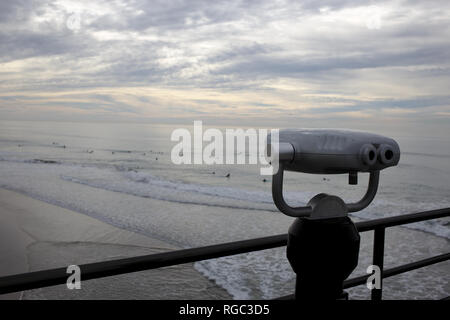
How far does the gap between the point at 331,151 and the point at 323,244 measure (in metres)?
0.27

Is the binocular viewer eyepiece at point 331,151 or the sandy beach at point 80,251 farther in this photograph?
the sandy beach at point 80,251

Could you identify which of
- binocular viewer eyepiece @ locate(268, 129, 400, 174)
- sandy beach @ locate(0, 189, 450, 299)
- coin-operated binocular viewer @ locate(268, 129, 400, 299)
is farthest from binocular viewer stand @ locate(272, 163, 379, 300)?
sandy beach @ locate(0, 189, 450, 299)

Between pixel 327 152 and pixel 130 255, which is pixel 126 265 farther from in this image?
pixel 130 255

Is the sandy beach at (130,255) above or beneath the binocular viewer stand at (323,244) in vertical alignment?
beneath

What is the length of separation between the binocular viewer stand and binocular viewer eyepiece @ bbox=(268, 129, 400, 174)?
10cm

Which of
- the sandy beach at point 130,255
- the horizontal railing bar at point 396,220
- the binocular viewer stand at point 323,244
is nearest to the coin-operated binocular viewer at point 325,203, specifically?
the binocular viewer stand at point 323,244

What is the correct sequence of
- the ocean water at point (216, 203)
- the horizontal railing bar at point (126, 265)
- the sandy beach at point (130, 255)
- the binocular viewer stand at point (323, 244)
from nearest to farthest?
the horizontal railing bar at point (126, 265), the binocular viewer stand at point (323, 244), the sandy beach at point (130, 255), the ocean water at point (216, 203)

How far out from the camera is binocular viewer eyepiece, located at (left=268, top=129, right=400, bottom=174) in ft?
3.22

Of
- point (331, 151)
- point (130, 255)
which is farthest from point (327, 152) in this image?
point (130, 255)

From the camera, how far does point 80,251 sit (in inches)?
287

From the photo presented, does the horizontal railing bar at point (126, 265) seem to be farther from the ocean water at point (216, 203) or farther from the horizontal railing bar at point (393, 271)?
the ocean water at point (216, 203)

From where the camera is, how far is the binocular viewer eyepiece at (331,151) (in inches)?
38.6

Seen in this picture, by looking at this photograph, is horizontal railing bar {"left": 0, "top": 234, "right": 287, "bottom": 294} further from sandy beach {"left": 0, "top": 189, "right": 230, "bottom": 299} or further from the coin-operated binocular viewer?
sandy beach {"left": 0, "top": 189, "right": 230, "bottom": 299}
